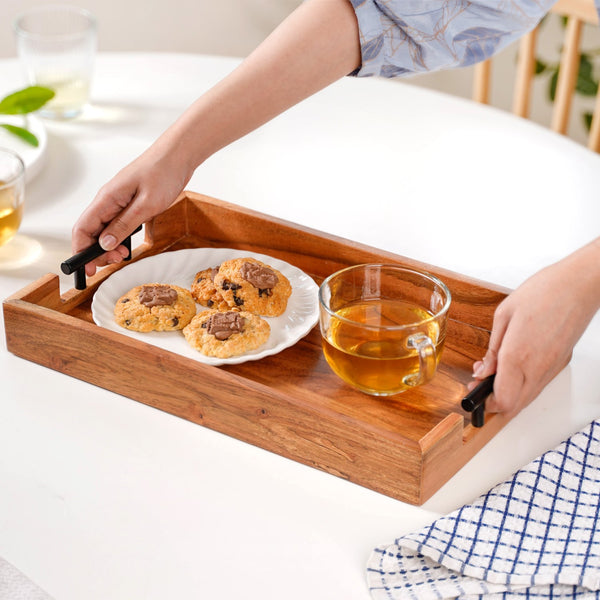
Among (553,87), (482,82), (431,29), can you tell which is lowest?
(553,87)

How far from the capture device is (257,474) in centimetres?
94

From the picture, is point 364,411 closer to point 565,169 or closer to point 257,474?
point 257,474

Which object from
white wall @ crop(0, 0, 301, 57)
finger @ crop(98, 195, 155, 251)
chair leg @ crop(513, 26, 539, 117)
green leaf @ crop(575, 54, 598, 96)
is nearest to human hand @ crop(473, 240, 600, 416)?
finger @ crop(98, 195, 155, 251)

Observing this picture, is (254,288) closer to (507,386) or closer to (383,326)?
(383,326)

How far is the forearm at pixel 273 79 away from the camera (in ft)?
4.10

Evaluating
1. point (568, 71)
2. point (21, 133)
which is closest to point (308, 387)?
point (21, 133)

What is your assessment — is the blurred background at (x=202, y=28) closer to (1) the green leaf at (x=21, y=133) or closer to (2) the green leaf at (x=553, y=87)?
(2) the green leaf at (x=553, y=87)

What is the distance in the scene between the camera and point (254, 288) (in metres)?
1.14

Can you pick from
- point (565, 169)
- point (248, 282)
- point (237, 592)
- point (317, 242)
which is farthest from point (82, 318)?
point (565, 169)

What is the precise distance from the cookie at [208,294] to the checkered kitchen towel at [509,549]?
0.41m

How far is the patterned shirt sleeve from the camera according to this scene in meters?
1.33

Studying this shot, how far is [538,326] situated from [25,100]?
99 cm

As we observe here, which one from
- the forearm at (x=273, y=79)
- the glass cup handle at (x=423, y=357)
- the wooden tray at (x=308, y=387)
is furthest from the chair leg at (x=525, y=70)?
the glass cup handle at (x=423, y=357)

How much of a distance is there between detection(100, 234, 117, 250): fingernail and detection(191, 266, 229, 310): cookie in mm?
112
